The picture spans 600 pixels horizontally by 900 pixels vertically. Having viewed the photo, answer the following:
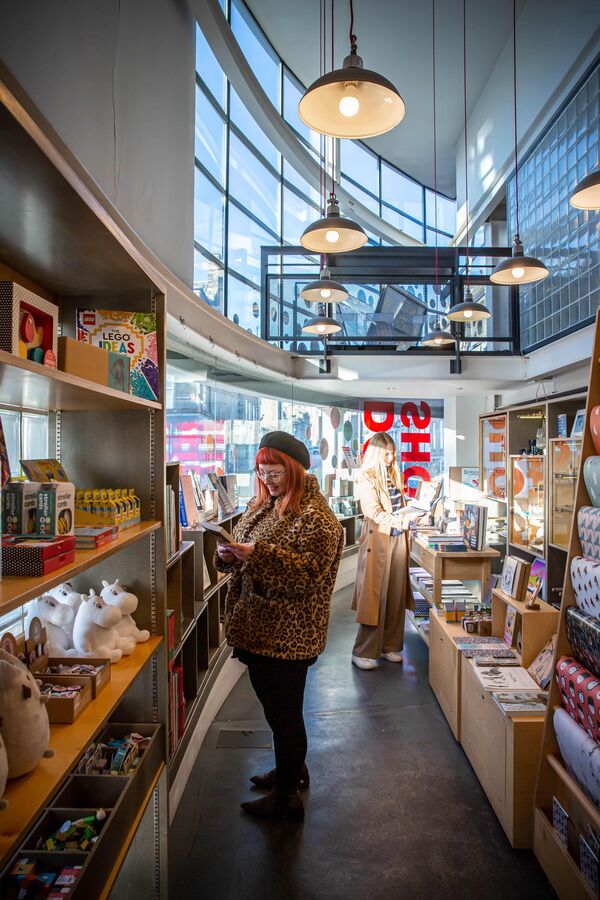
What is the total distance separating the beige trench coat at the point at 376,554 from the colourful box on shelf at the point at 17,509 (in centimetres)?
346

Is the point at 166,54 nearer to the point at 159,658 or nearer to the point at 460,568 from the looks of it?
the point at 159,658

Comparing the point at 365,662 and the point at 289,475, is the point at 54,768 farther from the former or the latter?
the point at 365,662

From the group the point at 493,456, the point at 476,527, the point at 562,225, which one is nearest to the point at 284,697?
the point at 476,527

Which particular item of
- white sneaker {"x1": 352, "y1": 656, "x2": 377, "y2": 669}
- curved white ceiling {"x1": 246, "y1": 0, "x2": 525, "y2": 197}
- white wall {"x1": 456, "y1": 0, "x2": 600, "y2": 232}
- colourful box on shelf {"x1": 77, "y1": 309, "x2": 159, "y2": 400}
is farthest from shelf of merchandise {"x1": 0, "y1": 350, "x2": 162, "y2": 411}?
curved white ceiling {"x1": 246, "y1": 0, "x2": 525, "y2": 197}

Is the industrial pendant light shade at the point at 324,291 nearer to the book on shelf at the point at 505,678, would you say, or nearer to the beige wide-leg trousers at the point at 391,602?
the beige wide-leg trousers at the point at 391,602

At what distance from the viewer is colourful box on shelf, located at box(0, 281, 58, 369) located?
→ 4.15ft

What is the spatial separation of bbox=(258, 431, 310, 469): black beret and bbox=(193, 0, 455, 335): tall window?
94.8 inches

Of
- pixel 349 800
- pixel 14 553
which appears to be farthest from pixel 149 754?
pixel 349 800

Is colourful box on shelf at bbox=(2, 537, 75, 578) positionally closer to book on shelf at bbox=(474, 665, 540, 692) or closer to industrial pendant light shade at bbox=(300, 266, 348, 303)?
book on shelf at bbox=(474, 665, 540, 692)

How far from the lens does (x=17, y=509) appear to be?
4.66 ft

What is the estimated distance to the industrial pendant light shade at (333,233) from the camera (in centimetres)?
383

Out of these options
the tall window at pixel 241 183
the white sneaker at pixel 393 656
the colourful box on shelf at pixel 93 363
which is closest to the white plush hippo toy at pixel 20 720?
the colourful box on shelf at pixel 93 363

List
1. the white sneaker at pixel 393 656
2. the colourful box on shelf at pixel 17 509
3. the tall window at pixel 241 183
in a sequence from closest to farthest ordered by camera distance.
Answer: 1. the colourful box on shelf at pixel 17 509
2. the white sneaker at pixel 393 656
3. the tall window at pixel 241 183

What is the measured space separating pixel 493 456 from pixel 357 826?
5.88 m
